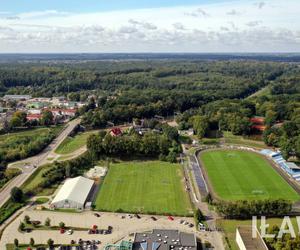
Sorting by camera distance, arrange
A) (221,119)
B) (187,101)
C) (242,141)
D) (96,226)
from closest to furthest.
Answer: (96,226) < (242,141) < (221,119) < (187,101)

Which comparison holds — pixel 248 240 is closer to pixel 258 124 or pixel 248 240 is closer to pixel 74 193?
pixel 74 193

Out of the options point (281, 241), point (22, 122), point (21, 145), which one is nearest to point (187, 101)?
point (22, 122)

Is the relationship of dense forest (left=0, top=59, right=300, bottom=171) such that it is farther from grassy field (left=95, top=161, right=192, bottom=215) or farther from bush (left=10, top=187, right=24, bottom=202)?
bush (left=10, top=187, right=24, bottom=202)

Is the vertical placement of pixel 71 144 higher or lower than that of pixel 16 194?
lower

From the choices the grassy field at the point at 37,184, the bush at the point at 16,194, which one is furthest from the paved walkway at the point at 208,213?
the bush at the point at 16,194

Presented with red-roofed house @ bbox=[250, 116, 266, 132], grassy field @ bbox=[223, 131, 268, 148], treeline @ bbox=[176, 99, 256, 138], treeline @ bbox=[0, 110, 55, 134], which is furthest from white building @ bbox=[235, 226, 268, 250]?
treeline @ bbox=[0, 110, 55, 134]
